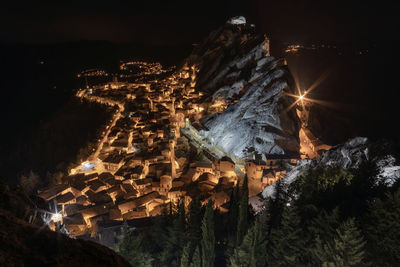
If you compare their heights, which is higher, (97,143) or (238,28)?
(238,28)

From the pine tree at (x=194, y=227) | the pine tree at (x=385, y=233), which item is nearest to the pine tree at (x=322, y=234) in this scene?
the pine tree at (x=385, y=233)

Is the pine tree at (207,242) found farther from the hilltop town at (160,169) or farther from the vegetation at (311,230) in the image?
the hilltop town at (160,169)

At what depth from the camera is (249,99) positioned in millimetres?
52562

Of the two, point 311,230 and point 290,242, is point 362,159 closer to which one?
point 311,230

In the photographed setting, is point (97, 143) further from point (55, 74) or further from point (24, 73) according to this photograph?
point (24, 73)

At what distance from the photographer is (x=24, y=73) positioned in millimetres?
180125

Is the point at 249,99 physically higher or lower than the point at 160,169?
higher

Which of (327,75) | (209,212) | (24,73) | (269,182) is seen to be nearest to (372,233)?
(209,212)

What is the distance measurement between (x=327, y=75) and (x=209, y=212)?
7189 centimetres

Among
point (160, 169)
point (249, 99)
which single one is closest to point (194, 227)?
point (160, 169)

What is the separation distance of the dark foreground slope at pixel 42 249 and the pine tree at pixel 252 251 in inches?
460

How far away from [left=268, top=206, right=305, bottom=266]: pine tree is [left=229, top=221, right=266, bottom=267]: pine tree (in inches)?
37.6

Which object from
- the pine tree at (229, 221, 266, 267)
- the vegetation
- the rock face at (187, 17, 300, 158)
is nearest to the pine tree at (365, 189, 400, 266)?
the vegetation

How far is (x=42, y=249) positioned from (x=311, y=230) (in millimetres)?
15160
